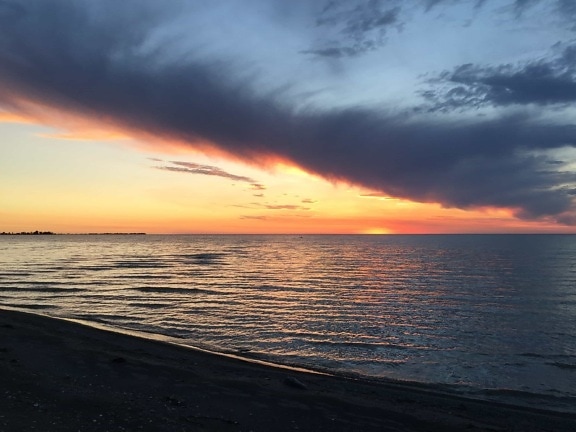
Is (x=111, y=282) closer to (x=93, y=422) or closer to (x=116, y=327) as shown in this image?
(x=116, y=327)

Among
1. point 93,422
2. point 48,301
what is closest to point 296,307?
point 48,301

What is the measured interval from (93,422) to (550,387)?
50.4ft

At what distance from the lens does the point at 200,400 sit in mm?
11523

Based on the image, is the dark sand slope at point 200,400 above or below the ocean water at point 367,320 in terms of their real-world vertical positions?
above

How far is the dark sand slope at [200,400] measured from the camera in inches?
380

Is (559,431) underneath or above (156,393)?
underneath

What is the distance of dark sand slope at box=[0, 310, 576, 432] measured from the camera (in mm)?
9648

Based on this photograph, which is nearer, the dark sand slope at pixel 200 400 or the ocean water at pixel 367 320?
the dark sand slope at pixel 200 400

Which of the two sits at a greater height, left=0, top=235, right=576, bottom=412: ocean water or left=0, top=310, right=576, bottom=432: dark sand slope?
left=0, top=310, right=576, bottom=432: dark sand slope

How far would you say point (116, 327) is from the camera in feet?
76.8

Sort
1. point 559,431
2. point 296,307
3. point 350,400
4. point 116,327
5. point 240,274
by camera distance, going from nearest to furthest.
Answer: point 559,431 < point 350,400 < point 116,327 < point 296,307 < point 240,274

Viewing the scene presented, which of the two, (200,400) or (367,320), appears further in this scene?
(367,320)

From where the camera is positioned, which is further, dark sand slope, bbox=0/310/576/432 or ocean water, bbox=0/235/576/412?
ocean water, bbox=0/235/576/412

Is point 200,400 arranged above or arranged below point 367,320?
above
